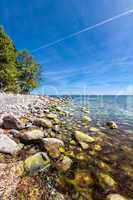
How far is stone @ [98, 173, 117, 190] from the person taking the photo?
144 inches

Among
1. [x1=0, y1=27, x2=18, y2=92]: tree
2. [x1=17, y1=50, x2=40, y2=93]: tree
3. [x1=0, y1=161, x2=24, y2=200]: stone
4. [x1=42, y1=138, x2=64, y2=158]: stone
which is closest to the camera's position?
[x1=0, y1=161, x2=24, y2=200]: stone

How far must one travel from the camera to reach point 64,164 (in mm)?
4418

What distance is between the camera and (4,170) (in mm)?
3723

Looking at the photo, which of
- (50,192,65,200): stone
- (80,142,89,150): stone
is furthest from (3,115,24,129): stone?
(50,192,65,200): stone

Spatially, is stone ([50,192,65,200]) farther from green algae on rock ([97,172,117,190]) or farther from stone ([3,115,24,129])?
stone ([3,115,24,129])

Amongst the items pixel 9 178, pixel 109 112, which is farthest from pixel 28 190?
pixel 109 112

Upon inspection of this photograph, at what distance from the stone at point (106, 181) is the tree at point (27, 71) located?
3713cm

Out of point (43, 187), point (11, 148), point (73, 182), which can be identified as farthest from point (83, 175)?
point (11, 148)

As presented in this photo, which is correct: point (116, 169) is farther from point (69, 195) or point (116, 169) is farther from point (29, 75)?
point (29, 75)

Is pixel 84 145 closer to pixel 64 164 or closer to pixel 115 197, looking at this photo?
pixel 64 164

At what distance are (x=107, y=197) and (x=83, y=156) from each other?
189 cm

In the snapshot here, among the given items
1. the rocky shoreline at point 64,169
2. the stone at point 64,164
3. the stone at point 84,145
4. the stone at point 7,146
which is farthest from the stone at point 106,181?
the stone at point 7,146

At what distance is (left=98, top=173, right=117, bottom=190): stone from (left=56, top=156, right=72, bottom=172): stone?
36.5 inches

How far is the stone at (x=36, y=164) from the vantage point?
3.86 meters
